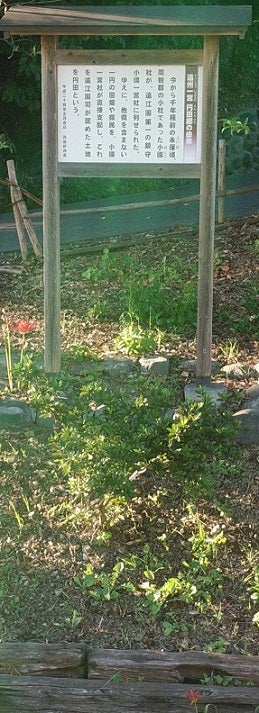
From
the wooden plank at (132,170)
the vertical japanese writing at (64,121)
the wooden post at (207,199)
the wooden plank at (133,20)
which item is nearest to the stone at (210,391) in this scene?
the wooden post at (207,199)

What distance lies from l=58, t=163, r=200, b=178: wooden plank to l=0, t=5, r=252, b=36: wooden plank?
801 millimetres

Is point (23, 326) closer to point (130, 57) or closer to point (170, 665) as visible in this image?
point (130, 57)

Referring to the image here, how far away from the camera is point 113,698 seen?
13.8 feet

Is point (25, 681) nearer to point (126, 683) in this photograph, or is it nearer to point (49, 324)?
point (126, 683)

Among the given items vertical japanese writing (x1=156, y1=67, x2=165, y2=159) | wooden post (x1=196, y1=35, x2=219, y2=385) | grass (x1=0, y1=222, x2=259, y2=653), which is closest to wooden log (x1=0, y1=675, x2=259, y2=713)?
grass (x1=0, y1=222, x2=259, y2=653)

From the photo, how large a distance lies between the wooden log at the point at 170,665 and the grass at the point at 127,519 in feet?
0.51

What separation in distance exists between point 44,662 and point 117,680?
32 centimetres

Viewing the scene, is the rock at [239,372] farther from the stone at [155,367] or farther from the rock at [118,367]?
the rock at [118,367]

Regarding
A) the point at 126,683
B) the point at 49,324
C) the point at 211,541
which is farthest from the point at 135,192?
the point at 126,683

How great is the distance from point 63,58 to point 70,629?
3646 millimetres

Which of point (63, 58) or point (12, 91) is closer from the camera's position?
point (63, 58)

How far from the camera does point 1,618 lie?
185 inches

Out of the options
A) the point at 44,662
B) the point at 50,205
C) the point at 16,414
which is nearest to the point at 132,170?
the point at 50,205

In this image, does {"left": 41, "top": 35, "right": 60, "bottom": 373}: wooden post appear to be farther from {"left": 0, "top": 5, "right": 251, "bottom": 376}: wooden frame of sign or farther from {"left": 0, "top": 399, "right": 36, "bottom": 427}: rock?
{"left": 0, "top": 399, "right": 36, "bottom": 427}: rock
